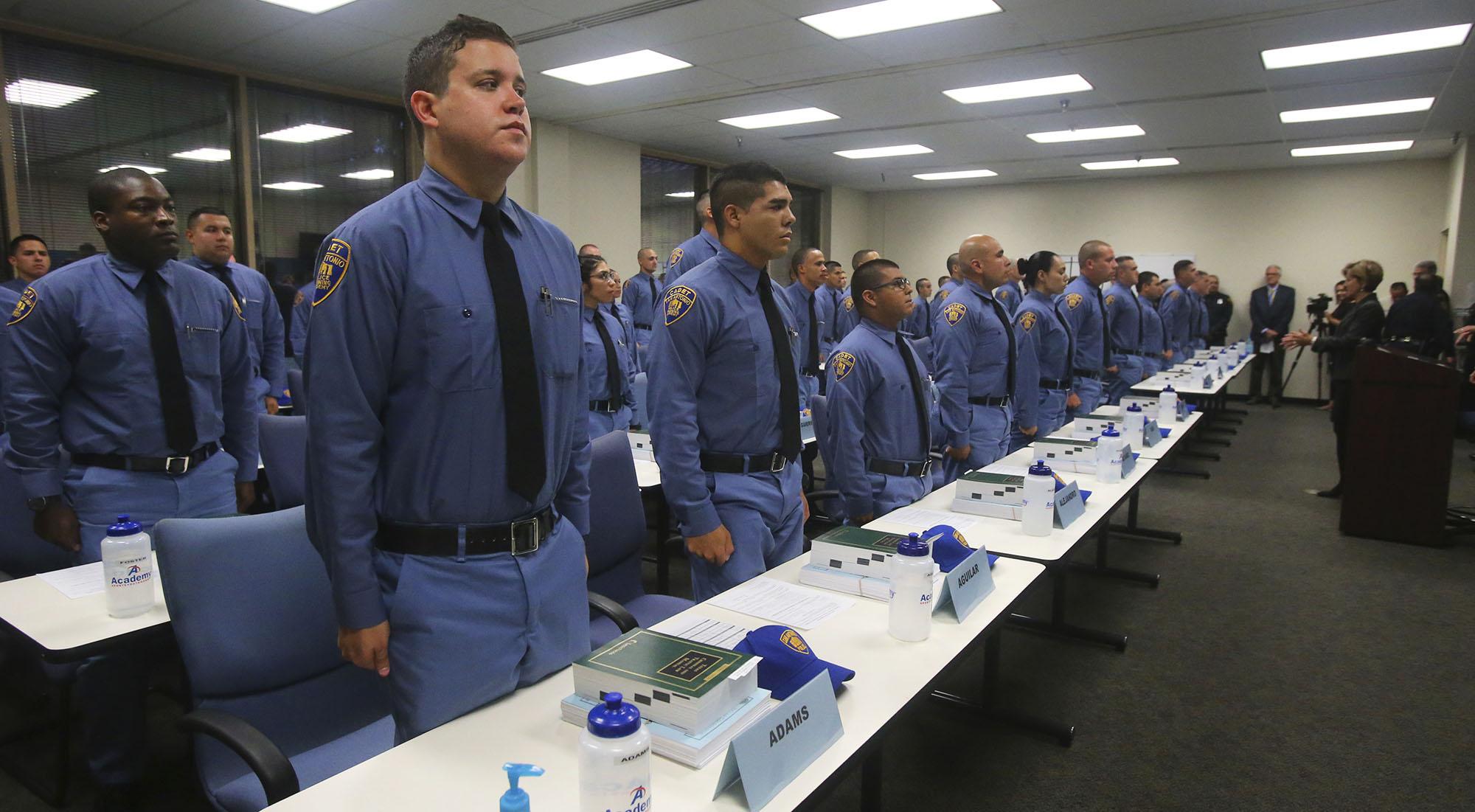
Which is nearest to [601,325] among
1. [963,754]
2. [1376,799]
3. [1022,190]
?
[963,754]

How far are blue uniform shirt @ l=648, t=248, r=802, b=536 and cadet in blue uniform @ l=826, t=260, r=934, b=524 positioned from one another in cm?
59

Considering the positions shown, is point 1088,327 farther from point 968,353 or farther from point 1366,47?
point 1366,47

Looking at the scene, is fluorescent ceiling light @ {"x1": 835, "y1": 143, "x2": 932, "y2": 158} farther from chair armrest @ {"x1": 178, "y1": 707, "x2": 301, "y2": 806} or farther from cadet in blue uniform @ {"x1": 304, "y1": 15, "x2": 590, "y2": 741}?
chair armrest @ {"x1": 178, "y1": 707, "x2": 301, "y2": 806}

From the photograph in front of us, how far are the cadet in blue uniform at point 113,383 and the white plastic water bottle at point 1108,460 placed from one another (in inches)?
122

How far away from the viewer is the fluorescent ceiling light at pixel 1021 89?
651cm

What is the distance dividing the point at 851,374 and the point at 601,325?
1868 mm

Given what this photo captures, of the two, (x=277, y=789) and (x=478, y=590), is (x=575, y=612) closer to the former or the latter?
(x=478, y=590)

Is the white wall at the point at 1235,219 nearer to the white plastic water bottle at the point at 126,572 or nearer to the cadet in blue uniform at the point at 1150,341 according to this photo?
the cadet in blue uniform at the point at 1150,341

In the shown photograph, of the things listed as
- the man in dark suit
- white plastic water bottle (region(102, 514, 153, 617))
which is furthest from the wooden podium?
the man in dark suit

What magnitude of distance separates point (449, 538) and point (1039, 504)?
5.55ft

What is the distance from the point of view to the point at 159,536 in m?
1.57

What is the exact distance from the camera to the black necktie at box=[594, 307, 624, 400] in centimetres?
430

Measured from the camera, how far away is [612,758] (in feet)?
2.94

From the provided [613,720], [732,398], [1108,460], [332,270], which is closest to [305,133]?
[732,398]
